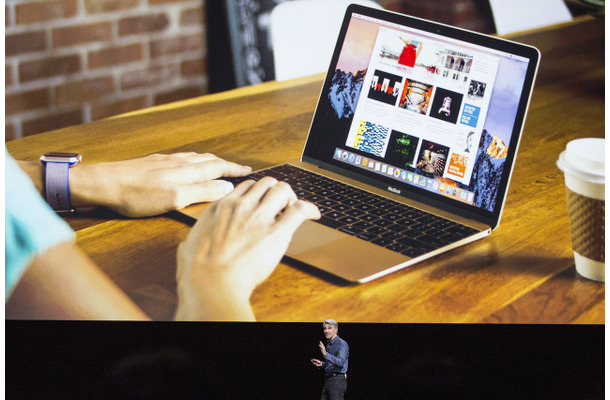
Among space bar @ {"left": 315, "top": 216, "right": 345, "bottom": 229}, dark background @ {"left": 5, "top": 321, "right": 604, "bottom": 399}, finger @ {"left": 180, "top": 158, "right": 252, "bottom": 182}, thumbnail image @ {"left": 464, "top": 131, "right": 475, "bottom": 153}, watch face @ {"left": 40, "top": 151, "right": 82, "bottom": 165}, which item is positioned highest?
thumbnail image @ {"left": 464, "top": 131, "right": 475, "bottom": 153}

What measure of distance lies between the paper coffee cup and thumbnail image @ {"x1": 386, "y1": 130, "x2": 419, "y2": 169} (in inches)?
9.0

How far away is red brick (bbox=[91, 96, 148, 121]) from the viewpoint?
2.01 m

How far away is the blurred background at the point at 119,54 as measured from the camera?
1.81m

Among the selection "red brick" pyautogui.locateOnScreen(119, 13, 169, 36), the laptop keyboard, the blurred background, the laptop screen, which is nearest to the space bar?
the laptop keyboard

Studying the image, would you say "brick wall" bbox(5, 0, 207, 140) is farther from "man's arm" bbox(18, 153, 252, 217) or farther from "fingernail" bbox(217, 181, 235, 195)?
"fingernail" bbox(217, 181, 235, 195)

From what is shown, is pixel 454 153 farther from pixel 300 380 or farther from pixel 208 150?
pixel 300 380

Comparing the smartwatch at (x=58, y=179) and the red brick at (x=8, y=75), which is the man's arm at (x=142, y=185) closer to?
the smartwatch at (x=58, y=179)

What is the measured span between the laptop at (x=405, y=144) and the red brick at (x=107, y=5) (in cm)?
111

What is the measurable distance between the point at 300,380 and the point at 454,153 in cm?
62

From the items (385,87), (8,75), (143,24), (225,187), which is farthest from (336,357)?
(143,24)

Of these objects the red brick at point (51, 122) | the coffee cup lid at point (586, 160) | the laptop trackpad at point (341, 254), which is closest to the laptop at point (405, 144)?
the laptop trackpad at point (341, 254)

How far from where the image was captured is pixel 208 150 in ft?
3.66

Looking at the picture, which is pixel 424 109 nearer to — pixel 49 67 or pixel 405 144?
pixel 405 144

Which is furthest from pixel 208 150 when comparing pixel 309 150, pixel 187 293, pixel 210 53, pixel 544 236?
pixel 210 53
